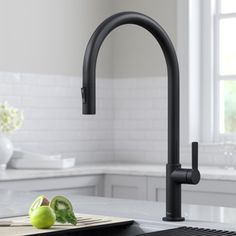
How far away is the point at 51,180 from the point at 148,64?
1541 millimetres

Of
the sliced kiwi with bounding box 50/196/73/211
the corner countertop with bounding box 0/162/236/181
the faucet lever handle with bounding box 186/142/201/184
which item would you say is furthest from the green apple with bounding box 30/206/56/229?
the corner countertop with bounding box 0/162/236/181

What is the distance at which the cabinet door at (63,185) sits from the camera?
441cm

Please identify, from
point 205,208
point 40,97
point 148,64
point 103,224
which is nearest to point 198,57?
point 148,64

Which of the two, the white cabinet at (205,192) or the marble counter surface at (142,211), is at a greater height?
the marble counter surface at (142,211)

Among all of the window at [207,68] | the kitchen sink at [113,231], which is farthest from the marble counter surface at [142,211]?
the window at [207,68]

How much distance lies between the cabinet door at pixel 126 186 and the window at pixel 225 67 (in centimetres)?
98

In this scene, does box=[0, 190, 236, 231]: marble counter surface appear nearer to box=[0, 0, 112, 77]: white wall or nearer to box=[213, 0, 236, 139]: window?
box=[0, 0, 112, 77]: white wall

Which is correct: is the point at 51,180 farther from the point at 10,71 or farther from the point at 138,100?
the point at 138,100

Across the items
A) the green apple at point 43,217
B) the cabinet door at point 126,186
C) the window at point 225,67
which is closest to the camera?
the green apple at point 43,217

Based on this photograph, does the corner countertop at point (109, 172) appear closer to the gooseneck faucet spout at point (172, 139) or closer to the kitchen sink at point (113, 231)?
the kitchen sink at point (113, 231)

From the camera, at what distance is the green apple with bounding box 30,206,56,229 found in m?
1.79

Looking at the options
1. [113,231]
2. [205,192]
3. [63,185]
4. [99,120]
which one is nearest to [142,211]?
[113,231]

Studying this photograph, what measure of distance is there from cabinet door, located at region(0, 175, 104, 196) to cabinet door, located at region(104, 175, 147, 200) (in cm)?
6

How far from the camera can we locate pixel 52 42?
5.46 meters
